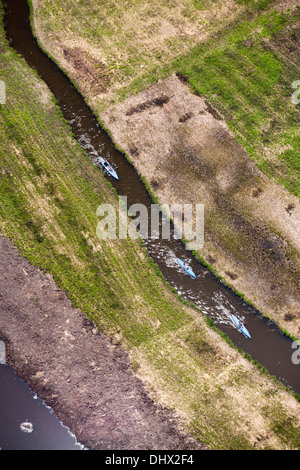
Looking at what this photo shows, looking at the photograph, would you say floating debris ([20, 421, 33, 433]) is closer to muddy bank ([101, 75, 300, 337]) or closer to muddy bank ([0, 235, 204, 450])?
muddy bank ([0, 235, 204, 450])

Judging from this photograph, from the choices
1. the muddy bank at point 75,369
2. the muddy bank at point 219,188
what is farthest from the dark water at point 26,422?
the muddy bank at point 219,188

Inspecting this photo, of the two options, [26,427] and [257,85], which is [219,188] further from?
[26,427]

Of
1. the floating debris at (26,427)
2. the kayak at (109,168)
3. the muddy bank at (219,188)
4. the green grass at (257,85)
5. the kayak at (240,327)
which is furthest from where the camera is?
the green grass at (257,85)

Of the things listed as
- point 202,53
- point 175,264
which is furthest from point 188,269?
point 202,53

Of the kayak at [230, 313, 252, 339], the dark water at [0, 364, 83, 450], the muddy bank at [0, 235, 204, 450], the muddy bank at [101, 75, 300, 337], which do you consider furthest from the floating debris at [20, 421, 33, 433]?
the muddy bank at [101, 75, 300, 337]

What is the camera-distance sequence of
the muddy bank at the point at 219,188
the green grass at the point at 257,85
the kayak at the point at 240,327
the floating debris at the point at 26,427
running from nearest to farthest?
the floating debris at the point at 26,427
the kayak at the point at 240,327
the muddy bank at the point at 219,188
the green grass at the point at 257,85

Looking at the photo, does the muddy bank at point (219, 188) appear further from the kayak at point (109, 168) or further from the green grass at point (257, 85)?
the kayak at point (109, 168)
